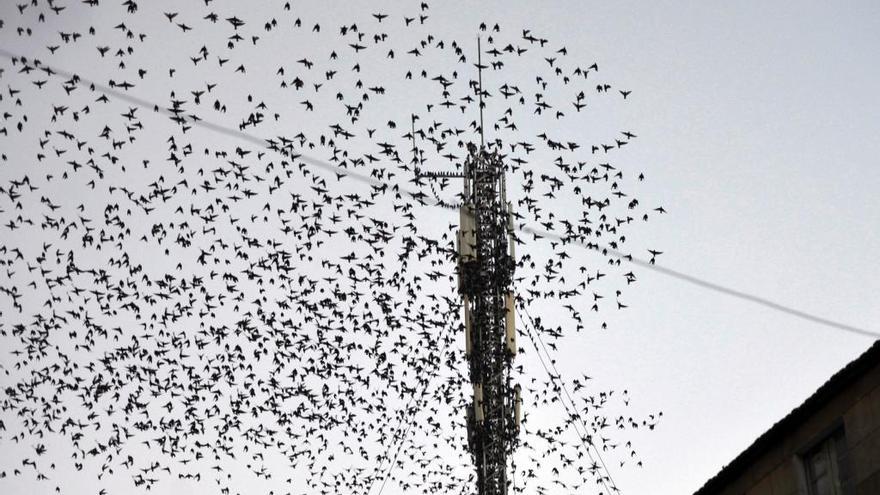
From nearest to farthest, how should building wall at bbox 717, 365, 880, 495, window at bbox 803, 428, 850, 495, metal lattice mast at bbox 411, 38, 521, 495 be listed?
building wall at bbox 717, 365, 880, 495, window at bbox 803, 428, 850, 495, metal lattice mast at bbox 411, 38, 521, 495

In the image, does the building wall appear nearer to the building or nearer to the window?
the building

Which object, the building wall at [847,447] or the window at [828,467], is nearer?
the building wall at [847,447]

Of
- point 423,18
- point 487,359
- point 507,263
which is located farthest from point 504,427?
point 423,18

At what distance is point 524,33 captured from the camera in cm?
2572

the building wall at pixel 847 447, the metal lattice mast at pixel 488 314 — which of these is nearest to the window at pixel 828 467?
the building wall at pixel 847 447

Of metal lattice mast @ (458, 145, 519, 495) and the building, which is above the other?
metal lattice mast @ (458, 145, 519, 495)

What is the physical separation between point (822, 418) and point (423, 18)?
9.88 meters

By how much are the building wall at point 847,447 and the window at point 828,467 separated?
4.3 inches

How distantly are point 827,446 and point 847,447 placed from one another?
2.01 ft

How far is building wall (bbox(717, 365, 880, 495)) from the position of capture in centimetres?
A: 1997

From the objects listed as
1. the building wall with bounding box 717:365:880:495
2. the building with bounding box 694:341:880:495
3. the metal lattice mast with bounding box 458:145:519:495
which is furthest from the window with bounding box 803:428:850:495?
the metal lattice mast with bounding box 458:145:519:495

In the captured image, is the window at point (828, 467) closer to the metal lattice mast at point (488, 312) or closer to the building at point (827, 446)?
the building at point (827, 446)

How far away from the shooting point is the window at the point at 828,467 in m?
20.7

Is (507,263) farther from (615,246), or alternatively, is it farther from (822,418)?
(822,418)
